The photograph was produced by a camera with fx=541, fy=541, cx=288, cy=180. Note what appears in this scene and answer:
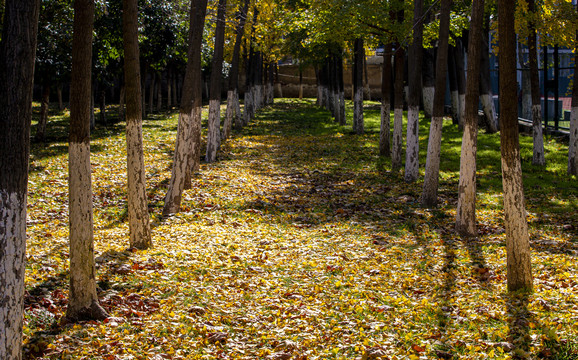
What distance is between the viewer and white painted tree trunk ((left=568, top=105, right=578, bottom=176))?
16.2 metres

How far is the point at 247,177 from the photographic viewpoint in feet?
54.8

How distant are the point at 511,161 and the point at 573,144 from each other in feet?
34.4

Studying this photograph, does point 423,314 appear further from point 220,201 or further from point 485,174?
point 485,174

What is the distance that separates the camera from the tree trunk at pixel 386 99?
19125mm

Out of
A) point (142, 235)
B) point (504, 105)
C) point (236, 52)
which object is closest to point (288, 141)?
point (236, 52)

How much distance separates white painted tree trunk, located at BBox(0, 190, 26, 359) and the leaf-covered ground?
0.95 meters

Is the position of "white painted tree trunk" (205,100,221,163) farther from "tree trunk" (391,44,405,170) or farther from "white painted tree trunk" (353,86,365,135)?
"white painted tree trunk" (353,86,365,135)

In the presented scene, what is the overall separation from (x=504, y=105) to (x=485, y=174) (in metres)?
10.7

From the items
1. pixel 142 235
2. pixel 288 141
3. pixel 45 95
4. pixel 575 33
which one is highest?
pixel 575 33

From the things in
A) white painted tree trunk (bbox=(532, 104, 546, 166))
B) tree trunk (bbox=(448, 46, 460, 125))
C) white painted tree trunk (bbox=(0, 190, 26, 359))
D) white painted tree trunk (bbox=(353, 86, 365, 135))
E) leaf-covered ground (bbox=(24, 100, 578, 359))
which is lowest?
leaf-covered ground (bbox=(24, 100, 578, 359))

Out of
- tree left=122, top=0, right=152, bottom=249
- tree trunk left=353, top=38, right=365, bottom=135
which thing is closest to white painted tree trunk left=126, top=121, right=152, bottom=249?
tree left=122, top=0, right=152, bottom=249

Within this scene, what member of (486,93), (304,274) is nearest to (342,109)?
(486,93)

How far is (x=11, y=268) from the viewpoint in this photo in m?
4.79

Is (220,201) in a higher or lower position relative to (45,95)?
lower
